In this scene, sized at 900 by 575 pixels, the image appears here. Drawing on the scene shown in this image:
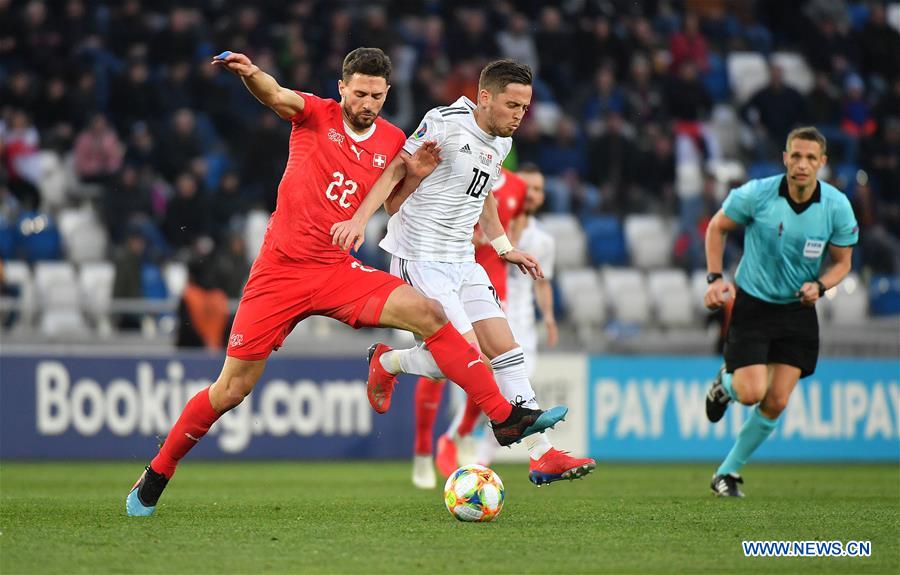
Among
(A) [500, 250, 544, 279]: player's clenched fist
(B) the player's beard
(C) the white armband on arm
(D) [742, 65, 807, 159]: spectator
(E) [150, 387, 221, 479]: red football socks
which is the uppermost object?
(D) [742, 65, 807, 159]: spectator

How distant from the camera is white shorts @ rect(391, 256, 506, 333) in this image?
324 inches

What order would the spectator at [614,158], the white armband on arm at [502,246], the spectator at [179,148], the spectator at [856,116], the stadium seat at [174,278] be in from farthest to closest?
the spectator at [856,116] → the spectator at [614,158] → the spectator at [179,148] → the stadium seat at [174,278] → the white armband on arm at [502,246]

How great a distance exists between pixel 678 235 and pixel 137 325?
729 cm

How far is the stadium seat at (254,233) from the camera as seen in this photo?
1719 centimetres

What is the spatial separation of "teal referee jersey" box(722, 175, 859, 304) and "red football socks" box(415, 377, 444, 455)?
2.61 m

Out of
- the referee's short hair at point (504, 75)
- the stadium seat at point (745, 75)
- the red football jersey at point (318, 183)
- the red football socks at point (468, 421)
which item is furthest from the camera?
the stadium seat at point (745, 75)

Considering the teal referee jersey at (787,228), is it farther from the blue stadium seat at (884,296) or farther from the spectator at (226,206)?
the blue stadium seat at (884,296)

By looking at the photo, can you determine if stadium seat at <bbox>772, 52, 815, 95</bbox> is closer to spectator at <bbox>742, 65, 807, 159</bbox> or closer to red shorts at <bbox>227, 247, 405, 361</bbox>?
spectator at <bbox>742, 65, 807, 159</bbox>

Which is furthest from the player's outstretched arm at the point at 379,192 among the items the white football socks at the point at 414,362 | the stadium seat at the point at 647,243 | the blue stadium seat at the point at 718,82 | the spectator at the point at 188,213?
the blue stadium seat at the point at 718,82

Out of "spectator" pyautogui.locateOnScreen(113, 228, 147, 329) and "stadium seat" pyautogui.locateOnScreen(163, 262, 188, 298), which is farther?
"stadium seat" pyautogui.locateOnScreen(163, 262, 188, 298)

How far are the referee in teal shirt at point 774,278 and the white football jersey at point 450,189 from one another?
1894 mm

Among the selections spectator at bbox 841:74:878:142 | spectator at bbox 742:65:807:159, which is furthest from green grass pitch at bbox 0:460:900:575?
spectator at bbox 841:74:878:142

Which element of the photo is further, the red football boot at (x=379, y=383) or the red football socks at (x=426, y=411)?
the red football socks at (x=426, y=411)

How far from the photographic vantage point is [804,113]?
68.3 feet
